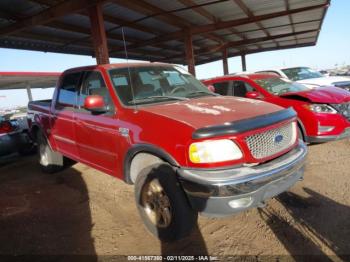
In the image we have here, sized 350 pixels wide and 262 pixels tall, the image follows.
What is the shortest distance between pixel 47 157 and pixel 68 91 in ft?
5.76

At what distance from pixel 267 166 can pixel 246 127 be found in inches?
17.1

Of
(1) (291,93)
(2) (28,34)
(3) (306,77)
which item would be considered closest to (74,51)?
(2) (28,34)

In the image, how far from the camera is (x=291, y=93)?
19.2 ft

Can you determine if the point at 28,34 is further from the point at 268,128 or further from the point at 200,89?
the point at 268,128

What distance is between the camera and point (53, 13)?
31.1 ft

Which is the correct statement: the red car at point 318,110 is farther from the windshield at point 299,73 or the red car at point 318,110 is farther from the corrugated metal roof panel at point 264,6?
the corrugated metal roof panel at point 264,6

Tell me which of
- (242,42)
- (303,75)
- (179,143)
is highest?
(242,42)

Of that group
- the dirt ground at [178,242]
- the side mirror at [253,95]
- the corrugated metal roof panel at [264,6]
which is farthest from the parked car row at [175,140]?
the corrugated metal roof panel at [264,6]

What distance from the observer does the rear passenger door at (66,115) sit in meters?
4.50

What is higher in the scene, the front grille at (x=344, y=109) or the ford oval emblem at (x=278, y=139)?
the ford oval emblem at (x=278, y=139)

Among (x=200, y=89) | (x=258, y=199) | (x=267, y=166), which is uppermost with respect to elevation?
(x=200, y=89)

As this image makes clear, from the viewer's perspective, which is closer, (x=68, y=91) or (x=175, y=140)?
(x=175, y=140)

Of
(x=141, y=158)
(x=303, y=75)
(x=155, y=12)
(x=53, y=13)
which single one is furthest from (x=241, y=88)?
(x=53, y=13)

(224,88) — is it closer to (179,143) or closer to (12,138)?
(179,143)
